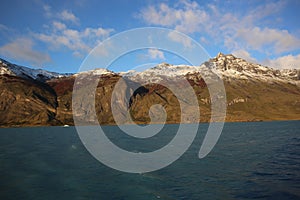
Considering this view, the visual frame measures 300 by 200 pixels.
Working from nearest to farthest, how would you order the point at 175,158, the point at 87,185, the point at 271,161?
the point at 87,185
the point at 271,161
the point at 175,158

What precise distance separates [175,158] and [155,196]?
121 feet

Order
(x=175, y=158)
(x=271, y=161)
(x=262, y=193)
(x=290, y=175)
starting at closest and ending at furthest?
(x=262, y=193), (x=290, y=175), (x=271, y=161), (x=175, y=158)

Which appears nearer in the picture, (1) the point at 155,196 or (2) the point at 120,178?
(1) the point at 155,196

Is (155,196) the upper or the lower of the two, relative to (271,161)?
lower

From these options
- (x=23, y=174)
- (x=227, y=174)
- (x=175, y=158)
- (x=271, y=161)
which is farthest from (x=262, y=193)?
(x=23, y=174)

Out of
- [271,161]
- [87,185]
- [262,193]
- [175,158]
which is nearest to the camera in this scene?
[262,193]

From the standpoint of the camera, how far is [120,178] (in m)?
53.1

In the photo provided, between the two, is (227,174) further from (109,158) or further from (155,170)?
(109,158)

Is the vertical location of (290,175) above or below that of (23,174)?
above

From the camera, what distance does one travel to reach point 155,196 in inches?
1628

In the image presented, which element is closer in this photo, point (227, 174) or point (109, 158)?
point (227, 174)

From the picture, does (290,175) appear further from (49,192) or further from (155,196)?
(49,192)

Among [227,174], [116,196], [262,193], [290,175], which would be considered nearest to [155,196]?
[116,196]

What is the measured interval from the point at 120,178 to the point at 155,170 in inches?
392
